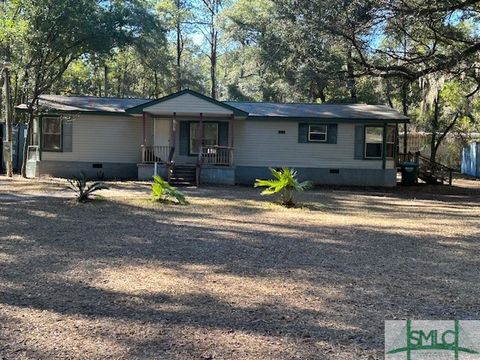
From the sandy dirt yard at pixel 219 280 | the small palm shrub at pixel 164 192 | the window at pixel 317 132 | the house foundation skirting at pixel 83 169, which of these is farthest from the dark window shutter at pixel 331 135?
the small palm shrub at pixel 164 192

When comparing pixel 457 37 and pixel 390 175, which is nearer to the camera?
pixel 457 37

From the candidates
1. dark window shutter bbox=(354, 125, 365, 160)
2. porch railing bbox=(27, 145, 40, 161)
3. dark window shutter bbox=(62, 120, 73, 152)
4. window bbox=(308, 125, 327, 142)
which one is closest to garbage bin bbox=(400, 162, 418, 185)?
dark window shutter bbox=(354, 125, 365, 160)

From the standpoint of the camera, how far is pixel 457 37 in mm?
16469

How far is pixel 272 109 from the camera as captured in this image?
2092 centimetres

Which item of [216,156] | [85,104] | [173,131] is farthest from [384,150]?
[85,104]

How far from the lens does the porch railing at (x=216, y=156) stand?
19.4 metres

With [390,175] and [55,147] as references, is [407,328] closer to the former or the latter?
[390,175]

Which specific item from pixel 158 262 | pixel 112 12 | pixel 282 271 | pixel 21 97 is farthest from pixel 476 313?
pixel 21 97

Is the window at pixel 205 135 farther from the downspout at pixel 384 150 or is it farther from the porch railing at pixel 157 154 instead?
the downspout at pixel 384 150

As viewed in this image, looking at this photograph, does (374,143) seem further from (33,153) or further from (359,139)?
(33,153)

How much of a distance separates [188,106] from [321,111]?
5369 millimetres

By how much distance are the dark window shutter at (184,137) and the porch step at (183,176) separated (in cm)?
195

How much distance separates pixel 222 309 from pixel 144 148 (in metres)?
15.1

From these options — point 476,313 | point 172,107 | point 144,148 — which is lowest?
point 476,313
